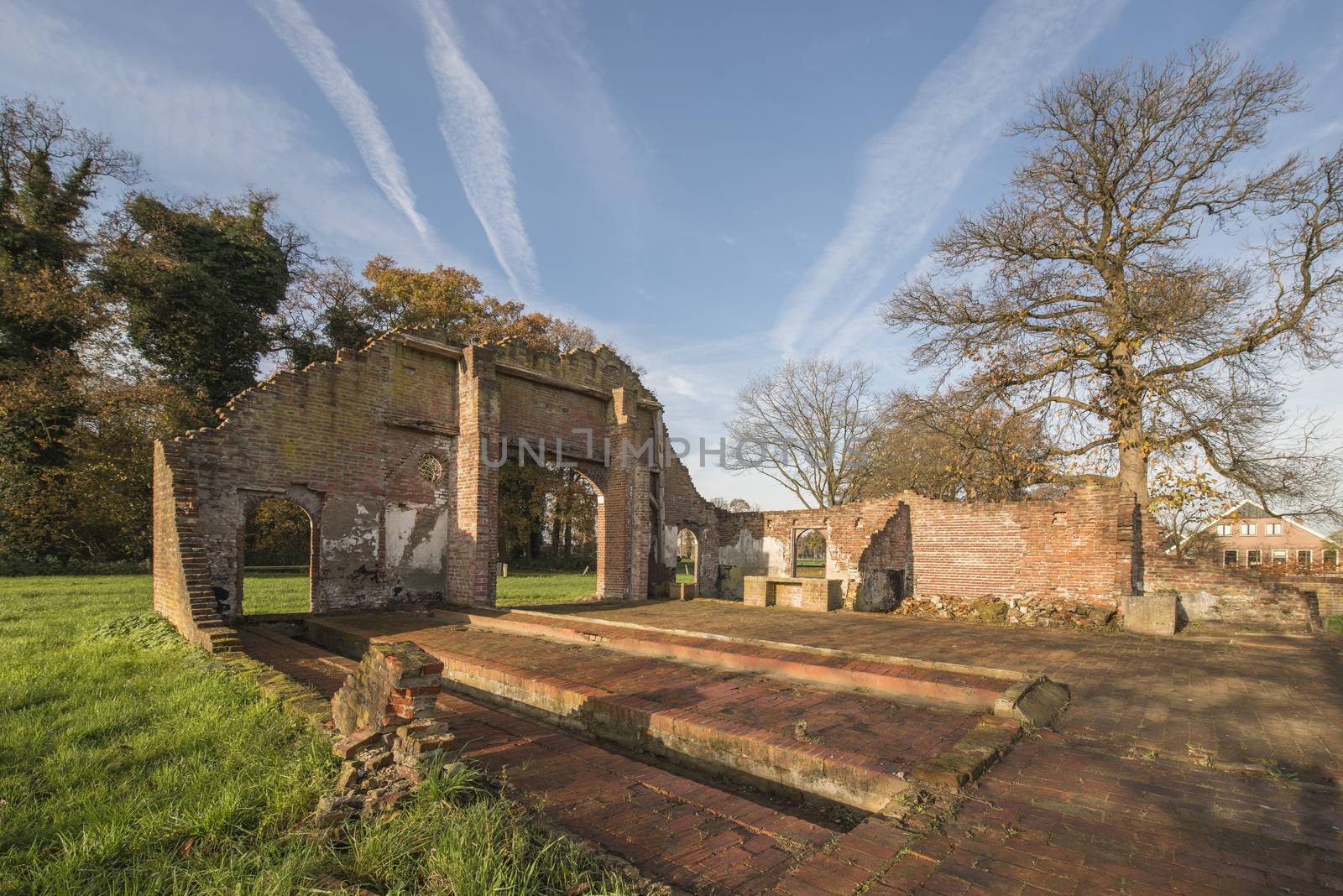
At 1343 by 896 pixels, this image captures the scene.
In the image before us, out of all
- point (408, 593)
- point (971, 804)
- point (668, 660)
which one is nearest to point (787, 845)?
point (971, 804)

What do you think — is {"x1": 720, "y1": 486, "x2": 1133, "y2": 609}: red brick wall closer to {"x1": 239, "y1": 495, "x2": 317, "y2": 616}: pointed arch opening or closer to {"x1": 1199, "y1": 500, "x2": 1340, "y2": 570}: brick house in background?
{"x1": 239, "y1": 495, "x2": 317, "y2": 616}: pointed arch opening

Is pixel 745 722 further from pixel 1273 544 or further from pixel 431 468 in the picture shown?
pixel 1273 544

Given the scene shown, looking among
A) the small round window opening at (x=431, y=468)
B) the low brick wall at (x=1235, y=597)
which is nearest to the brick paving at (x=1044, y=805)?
the low brick wall at (x=1235, y=597)

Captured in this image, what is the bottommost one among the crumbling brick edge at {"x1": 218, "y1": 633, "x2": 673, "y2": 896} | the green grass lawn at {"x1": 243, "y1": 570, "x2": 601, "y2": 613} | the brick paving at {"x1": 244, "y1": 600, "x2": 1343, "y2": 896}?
the green grass lawn at {"x1": 243, "y1": 570, "x2": 601, "y2": 613}

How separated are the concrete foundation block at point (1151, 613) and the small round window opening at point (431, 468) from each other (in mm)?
12750

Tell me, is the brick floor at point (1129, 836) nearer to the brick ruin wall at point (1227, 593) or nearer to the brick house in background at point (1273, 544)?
the brick ruin wall at point (1227, 593)

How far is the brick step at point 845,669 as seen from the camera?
530 cm

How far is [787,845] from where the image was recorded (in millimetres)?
2959

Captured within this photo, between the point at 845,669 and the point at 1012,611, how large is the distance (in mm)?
8255

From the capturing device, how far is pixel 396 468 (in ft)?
38.3

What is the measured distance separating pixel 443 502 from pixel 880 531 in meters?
9.73

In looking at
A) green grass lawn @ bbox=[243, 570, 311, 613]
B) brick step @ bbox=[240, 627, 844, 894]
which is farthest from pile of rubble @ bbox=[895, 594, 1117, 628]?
green grass lawn @ bbox=[243, 570, 311, 613]

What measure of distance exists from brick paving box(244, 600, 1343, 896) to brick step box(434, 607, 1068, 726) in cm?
35

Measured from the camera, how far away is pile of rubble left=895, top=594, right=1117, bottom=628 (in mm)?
11266
